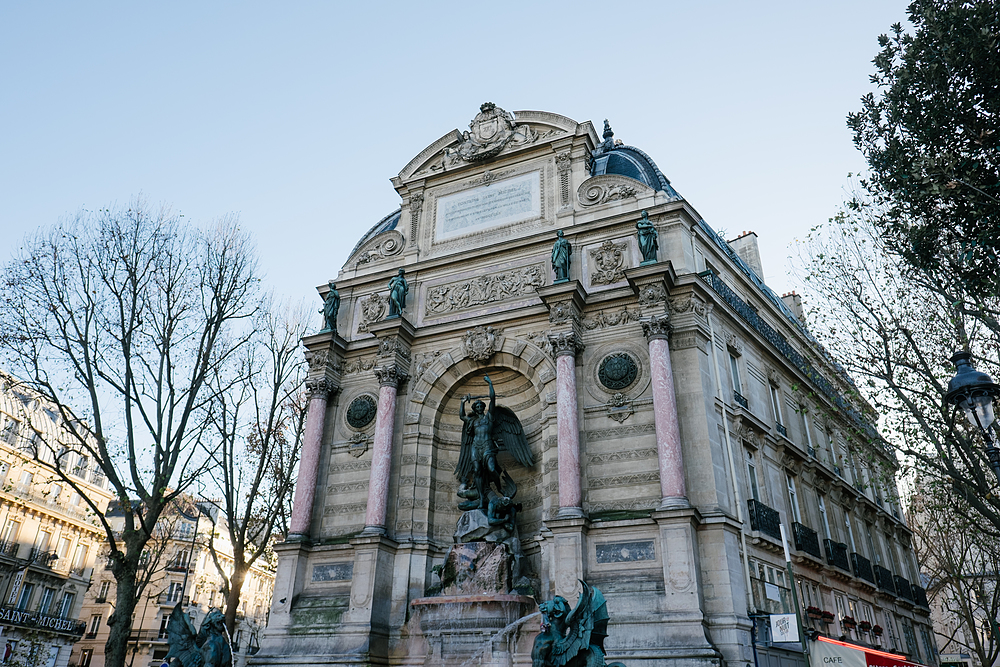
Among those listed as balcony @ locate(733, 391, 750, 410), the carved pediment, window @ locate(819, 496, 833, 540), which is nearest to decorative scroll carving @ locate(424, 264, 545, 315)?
the carved pediment

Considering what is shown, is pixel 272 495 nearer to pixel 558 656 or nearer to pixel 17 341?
pixel 17 341

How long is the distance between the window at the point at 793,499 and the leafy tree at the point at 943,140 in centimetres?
861

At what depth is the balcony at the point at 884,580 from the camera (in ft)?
71.9

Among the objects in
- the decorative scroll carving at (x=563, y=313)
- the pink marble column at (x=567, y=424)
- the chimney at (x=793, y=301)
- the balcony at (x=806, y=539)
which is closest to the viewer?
the pink marble column at (x=567, y=424)

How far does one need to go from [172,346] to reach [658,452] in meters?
12.7

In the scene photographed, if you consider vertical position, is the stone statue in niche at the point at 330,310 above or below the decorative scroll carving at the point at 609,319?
above

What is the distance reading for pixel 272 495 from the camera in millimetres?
22641

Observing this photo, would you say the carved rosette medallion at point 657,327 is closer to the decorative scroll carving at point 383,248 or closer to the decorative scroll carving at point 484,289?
the decorative scroll carving at point 484,289

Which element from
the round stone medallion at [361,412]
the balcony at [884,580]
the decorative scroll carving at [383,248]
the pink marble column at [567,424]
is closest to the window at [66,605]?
the round stone medallion at [361,412]

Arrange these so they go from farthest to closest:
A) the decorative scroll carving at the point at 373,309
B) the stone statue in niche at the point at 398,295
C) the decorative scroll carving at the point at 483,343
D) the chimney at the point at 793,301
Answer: the chimney at the point at 793,301
the decorative scroll carving at the point at 373,309
the stone statue in niche at the point at 398,295
the decorative scroll carving at the point at 483,343

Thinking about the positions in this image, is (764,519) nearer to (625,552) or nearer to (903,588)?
(625,552)

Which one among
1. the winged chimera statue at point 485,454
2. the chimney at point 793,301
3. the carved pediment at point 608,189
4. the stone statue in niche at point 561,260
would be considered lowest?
the winged chimera statue at point 485,454

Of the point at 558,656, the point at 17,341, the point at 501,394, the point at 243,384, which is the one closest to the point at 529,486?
the point at 501,394

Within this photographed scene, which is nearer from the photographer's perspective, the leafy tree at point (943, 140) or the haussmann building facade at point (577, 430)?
the leafy tree at point (943, 140)
